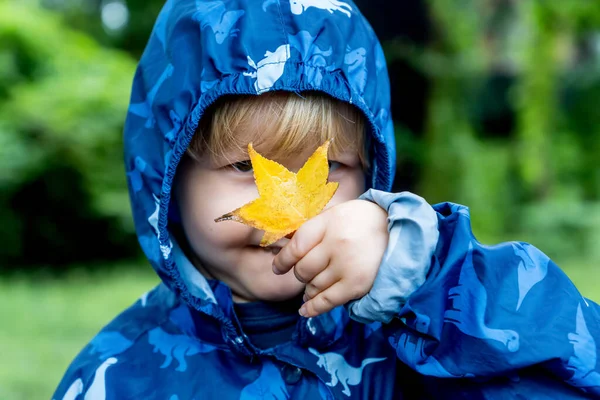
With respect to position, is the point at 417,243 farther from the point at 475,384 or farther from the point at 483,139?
the point at 483,139

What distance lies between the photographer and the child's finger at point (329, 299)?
3.43 feet

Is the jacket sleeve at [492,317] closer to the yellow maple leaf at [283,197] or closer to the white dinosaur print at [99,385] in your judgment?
the yellow maple leaf at [283,197]

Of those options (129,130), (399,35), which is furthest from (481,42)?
(129,130)

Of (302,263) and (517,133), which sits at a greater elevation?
(302,263)

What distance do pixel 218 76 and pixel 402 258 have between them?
1.79ft

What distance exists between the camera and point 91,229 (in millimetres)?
6262

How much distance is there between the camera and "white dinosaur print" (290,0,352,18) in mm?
1379

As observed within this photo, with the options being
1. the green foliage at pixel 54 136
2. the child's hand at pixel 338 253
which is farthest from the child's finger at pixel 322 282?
the green foliage at pixel 54 136

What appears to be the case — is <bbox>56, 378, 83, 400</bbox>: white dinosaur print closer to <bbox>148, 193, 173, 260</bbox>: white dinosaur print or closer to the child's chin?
<bbox>148, 193, 173, 260</bbox>: white dinosaur print

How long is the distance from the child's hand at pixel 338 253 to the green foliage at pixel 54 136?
14.1ft

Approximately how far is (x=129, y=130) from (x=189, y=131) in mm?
233

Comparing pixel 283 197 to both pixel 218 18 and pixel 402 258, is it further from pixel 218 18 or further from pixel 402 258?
pixel 218 18

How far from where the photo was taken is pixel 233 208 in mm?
→ 1349

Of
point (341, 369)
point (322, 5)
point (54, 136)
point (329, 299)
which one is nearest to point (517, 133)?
point (54, 136)
